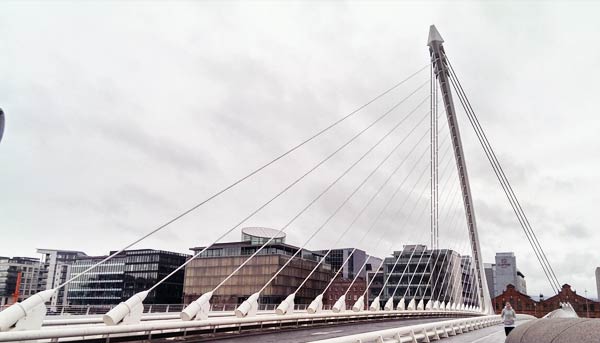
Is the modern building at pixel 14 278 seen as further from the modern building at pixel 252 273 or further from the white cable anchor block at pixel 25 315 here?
the white cable anchor block at pixel 25 315

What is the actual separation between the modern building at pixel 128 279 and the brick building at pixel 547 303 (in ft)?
306

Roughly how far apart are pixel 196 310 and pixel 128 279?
134m

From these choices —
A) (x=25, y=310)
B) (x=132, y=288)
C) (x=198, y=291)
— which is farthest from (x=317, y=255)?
(x=25, y=310)

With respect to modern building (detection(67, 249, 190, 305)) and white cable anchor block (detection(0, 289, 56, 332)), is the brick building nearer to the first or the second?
modern building (detection(67, 249, 190, 305))

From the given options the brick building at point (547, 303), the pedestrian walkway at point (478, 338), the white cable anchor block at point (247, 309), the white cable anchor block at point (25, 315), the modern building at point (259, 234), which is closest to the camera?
the white cable anchor block at point (25, 315)

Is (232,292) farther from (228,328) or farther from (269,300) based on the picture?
(228,328)

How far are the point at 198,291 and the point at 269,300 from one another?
66.9ft

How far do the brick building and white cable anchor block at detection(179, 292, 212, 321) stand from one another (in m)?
118

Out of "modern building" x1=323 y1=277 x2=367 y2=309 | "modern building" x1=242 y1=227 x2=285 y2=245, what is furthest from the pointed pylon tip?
"modern building" x1=323 y1=277 x2=367 y2=309

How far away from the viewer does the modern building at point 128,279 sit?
140 m

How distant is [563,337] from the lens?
777cm

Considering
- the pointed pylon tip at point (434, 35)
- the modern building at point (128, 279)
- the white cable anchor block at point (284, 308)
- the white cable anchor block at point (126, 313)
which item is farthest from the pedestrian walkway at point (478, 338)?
the modern building at point (128, 279)

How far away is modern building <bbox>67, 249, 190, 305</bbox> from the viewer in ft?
458

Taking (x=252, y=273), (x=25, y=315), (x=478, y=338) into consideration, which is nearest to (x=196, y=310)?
(x=25, y=315)
